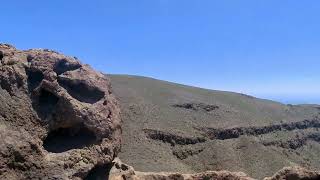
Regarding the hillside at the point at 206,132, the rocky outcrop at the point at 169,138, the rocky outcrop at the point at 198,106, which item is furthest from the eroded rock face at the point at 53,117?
the rocky outcrop at the point at 198,106

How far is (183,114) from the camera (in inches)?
2490

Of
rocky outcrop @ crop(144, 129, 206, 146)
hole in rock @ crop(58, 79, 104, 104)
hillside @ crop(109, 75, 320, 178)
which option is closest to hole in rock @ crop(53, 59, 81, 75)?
hole in rock @ crop(58, 79, 104, 104)

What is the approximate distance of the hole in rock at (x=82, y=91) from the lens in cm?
1966

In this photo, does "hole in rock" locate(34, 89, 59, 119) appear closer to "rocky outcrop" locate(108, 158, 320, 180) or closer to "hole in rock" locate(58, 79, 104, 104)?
"hole in rock" locate(58, 79, 104, 104)

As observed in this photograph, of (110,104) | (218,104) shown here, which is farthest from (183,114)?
(110,104)

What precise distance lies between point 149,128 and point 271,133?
64.3 feet

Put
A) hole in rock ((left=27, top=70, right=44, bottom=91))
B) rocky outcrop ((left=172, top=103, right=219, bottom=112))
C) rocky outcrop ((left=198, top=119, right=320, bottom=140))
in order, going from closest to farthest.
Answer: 1. hole in rock ((left=27, top=70, right=44, bottom=91))
2. rocky outcrop ((left=198, top=119, right=320, bottom=140))
3. rocky outcrop ((left=172, top=103, right=219, bottom=112))

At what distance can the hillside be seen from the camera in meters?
51.1

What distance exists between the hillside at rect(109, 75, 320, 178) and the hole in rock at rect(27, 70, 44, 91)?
23719 millimetres

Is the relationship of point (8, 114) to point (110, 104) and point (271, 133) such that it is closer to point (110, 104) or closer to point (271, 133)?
point (110, 104)

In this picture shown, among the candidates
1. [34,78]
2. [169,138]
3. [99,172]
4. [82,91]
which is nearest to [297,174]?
[99,172]

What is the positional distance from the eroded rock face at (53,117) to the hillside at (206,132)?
2286cm

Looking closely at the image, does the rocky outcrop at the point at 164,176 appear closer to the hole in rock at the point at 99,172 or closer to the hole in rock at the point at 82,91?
the hole in rock at the point at 99,172

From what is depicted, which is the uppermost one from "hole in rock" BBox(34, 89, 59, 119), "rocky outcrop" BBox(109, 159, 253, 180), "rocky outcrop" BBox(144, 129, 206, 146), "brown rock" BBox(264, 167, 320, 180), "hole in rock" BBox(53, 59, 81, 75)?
"hole in rock" BBox(53, 59, 81, 75)
